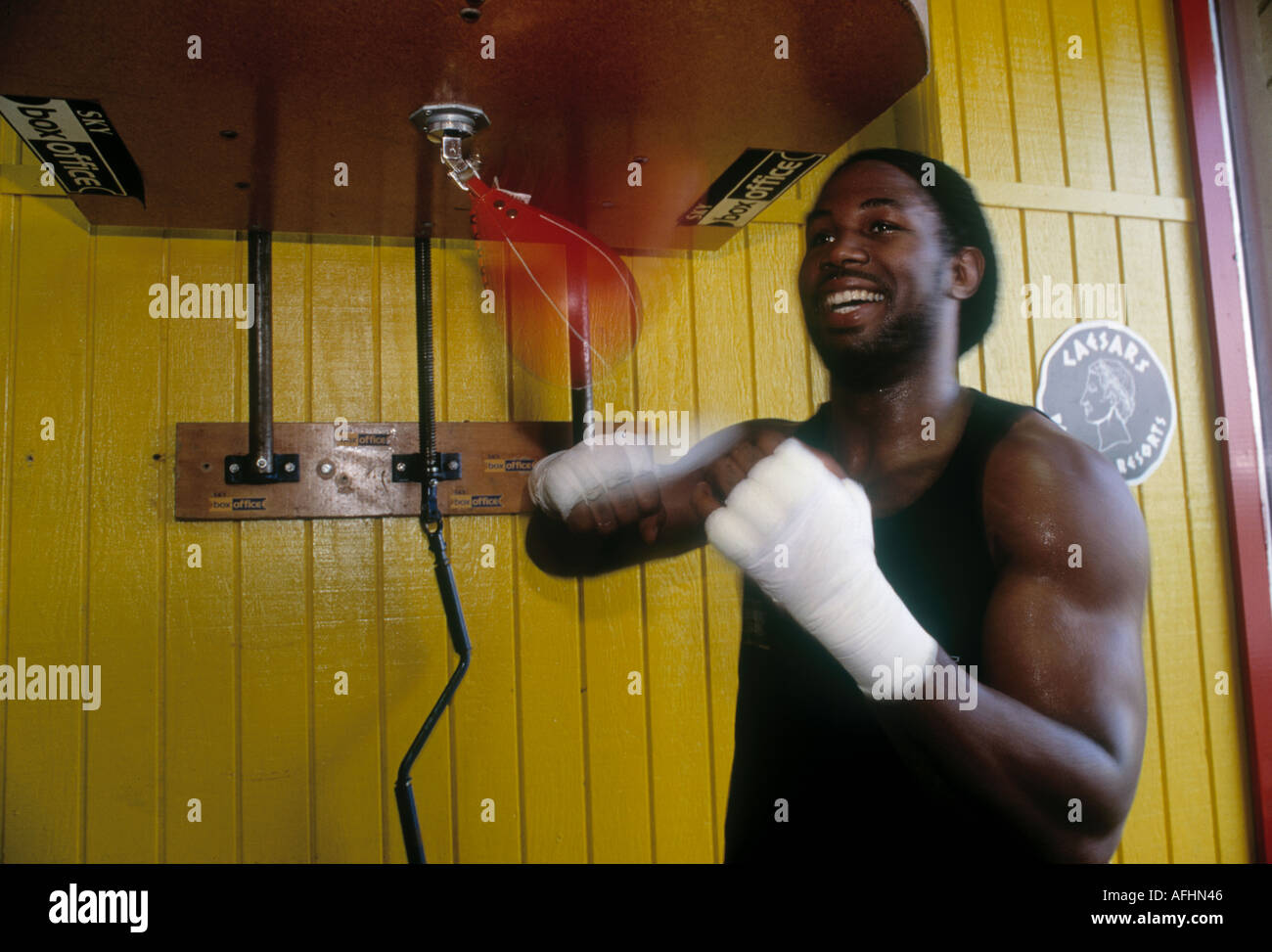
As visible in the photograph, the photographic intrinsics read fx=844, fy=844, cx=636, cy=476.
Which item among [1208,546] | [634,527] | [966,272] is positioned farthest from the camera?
[1208,546]

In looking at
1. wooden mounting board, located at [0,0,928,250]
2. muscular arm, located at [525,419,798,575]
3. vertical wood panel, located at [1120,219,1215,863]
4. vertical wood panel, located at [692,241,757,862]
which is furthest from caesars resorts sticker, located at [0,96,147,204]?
vertical wood panel, located at [1120,219,1215,863]

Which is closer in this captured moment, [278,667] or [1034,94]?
[278,667]

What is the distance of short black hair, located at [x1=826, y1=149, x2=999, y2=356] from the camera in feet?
4.90

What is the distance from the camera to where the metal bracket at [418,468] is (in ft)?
4.29

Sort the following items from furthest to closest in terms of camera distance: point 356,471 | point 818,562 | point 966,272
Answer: point 966,272 < point 356,471 < point 818,562

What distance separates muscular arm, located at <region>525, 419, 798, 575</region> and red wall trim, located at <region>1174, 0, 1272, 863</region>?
891 millimetres

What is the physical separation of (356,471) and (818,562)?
708 mm

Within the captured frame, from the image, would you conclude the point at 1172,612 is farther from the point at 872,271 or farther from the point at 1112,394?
the point at 872,271

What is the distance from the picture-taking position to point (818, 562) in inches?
47.1

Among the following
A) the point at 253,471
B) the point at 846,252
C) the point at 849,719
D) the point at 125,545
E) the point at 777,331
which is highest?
the point at 846,252

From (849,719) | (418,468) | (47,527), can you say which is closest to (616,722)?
(849,719)

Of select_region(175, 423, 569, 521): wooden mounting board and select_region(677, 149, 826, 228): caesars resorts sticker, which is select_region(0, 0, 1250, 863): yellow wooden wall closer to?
select_region(175, 423, 569, 521): wooden mounting board
